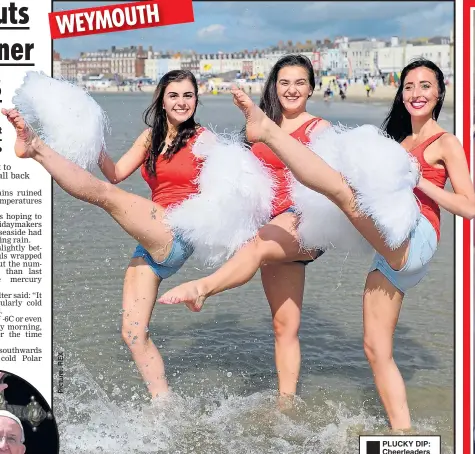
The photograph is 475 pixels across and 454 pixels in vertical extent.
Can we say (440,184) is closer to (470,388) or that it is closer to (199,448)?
(470,388)

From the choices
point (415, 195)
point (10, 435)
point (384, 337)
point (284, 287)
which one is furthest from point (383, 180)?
point (10, 435)

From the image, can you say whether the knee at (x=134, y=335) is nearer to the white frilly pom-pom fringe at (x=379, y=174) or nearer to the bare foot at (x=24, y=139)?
the bare foot at (x=24, y=139)

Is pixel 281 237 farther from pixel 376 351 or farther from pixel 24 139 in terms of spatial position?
pixel 24 139

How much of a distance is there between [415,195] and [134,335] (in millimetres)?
1351

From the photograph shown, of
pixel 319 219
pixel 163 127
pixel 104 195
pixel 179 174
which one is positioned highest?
pixel 163 127

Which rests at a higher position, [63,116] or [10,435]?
[63,116]

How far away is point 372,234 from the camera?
104 inches

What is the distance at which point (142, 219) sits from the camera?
2906 millimetres

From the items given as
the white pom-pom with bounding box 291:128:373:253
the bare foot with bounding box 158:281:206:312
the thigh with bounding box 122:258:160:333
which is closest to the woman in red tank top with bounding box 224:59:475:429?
Answer: the white pom-pom with bounding box 291:128:373:253

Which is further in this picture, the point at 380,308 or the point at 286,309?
the point at 286,309

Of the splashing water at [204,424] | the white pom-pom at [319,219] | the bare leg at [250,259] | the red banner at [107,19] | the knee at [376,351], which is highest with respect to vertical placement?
the red banner at [107,19]

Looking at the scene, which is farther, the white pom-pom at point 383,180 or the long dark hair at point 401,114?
the long dark hair at point 401,114

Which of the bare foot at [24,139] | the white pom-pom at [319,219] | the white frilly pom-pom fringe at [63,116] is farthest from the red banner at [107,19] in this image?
the white pom-pom at [319,219]

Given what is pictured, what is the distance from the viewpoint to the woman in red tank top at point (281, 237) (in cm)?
279
